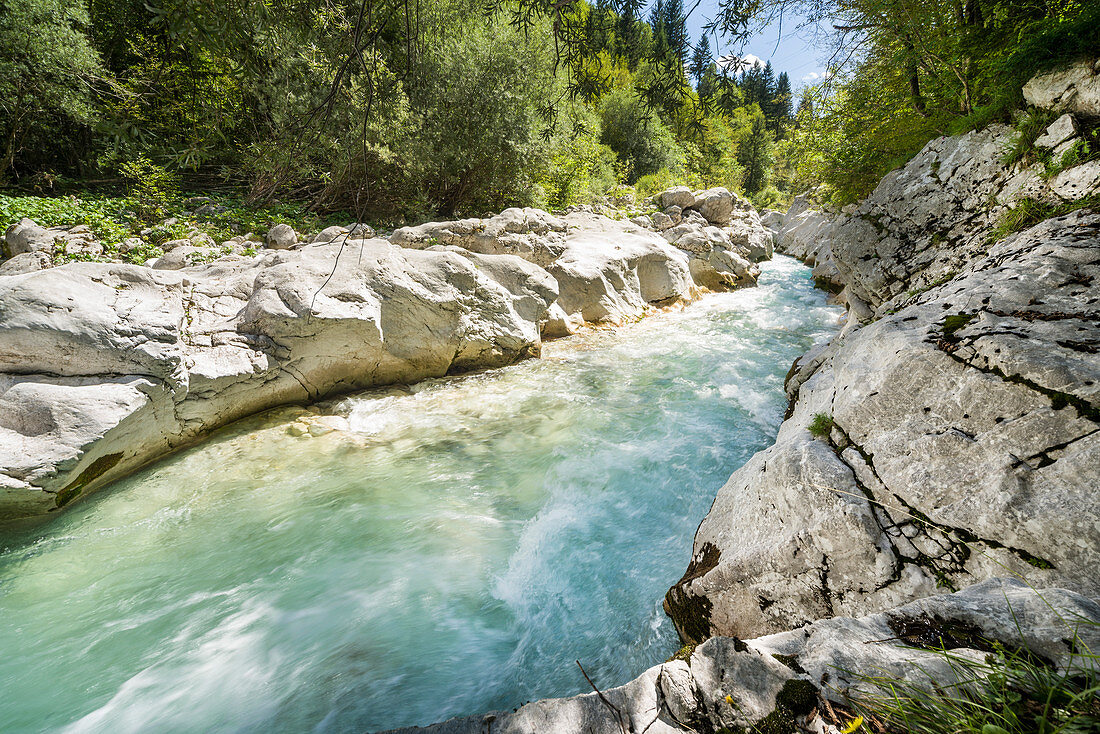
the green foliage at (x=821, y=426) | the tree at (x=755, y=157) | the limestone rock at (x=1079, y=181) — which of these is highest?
the tree at (x=755, y=157)

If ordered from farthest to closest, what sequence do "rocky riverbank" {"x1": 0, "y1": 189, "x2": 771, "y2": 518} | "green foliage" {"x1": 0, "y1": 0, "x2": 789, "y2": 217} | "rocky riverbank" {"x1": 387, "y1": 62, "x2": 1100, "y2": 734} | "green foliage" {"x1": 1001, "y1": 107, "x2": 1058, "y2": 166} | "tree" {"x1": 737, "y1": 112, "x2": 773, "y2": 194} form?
"tree" {"x1": 737, "y1": 112, "x2": 773, "y2": 194} < "green foliage" {"x1": 0, "y1": 0, "x2": 789, "y2": 217} < "rocky riverbank" {"x1": 0, "y1": 189, "x2": 771, "y2": 518} < "green foliage" {"x1": 1001, "y1": 107, "x2": 1058, "y2": 166} < "rocky riverbank" {"x1": 387, "y1": 62, "x2": 1100, "y2": 734}

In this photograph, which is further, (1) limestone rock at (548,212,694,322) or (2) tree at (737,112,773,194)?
(2) tree at (737,112,773,194)

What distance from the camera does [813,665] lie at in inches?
54.5

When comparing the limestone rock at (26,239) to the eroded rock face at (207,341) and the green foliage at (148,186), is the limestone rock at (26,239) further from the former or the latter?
the eroded rock face at (207,341)

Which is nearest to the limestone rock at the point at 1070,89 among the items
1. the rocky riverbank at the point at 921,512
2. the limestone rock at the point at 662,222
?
the rocky riverbank at the point at 921,512

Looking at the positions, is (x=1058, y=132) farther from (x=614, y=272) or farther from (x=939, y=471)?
(x=614, y=272)

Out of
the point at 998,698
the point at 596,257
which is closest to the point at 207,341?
the point at 998,698

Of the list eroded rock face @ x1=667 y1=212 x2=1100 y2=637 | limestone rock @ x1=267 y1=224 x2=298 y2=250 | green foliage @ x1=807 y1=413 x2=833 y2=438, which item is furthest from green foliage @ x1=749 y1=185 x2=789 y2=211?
green foliage @ x1=807 y1=413 x2=833 y2=438

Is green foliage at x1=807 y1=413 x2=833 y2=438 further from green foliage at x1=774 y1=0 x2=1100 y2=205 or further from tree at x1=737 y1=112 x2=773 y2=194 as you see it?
tree at x1=737 y1=112 x2=773 y2=194

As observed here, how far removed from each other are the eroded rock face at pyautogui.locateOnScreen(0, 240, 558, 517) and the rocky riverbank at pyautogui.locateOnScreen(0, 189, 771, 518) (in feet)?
0.06

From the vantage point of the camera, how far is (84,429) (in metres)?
4.16

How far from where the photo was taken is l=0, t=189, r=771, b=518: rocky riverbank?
4.17m

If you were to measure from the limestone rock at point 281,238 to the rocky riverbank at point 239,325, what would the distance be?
35 mm

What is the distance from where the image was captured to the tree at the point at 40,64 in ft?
29.5
